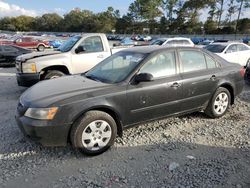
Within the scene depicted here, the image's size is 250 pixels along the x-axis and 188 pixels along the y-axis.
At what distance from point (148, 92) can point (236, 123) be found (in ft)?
7.16

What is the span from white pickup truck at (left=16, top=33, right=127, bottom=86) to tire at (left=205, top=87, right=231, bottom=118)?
3984 millimetres

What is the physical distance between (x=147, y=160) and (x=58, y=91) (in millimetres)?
1718

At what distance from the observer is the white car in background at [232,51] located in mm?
12398

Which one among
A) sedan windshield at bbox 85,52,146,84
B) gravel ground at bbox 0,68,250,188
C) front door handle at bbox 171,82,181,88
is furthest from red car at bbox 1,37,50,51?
front door handle at bbox 171,82,181,88

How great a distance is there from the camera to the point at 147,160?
4.00 metres

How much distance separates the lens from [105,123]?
4.14 meters

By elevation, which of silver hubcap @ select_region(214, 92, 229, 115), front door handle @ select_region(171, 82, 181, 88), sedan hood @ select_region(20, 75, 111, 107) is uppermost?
sedan hood @ select_region(20, 75, 111, 107)

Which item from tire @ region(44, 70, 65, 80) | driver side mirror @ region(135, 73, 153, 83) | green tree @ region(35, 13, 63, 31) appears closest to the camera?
driver side mirror @ region(135, 73, 153, 83)

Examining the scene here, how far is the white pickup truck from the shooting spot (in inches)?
297

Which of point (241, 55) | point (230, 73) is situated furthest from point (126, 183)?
point (241, 55)

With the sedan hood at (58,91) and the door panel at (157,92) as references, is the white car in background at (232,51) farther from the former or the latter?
the sedan hood at (58,91)

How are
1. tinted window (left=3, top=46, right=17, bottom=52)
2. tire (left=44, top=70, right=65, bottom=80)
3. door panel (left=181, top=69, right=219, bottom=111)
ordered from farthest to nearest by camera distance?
tinted window (left=3, top=46, right=17, bottom=52) < tire (left=44, top=70, right=65, bottom=80) < door panel (left=181, top=69, right=219, bottom=111)

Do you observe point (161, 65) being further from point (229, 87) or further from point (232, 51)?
point (232, 51)

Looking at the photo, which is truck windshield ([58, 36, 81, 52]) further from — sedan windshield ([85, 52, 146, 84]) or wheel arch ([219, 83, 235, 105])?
wheel arch ([219, 83, 235, 105])
